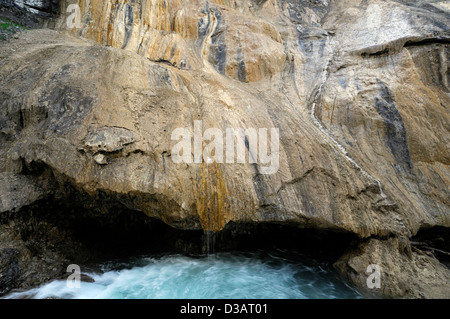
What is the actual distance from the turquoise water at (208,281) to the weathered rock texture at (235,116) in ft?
2.40

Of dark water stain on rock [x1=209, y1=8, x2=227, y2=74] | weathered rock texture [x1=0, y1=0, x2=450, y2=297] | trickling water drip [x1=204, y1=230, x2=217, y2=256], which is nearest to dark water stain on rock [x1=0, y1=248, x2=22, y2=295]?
weathered rock texture [x1=0, y1=0, x2=450, y2=297]

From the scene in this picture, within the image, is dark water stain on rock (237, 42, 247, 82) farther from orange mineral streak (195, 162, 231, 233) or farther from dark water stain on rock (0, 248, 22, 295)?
dark water stain on rock (0, 248, 22, 295)

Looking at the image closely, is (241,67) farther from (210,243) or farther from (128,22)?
(210,243)

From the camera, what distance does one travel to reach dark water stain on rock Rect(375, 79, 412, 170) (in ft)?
23.1

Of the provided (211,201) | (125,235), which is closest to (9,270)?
(125,235)

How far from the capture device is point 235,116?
21.4ft

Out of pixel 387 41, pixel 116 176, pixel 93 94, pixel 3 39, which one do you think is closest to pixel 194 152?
pixel 116 176

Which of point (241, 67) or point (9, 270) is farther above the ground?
point (241, 67)

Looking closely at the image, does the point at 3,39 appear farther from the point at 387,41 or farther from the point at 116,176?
the point at 387,41

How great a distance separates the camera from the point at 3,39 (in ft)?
24.9

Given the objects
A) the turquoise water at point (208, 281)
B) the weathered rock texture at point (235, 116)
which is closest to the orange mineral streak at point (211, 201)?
the weathered rock texture at point (235, 116)

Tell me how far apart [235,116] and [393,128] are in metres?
4.31

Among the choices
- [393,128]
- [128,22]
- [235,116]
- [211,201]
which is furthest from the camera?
[128,22]
